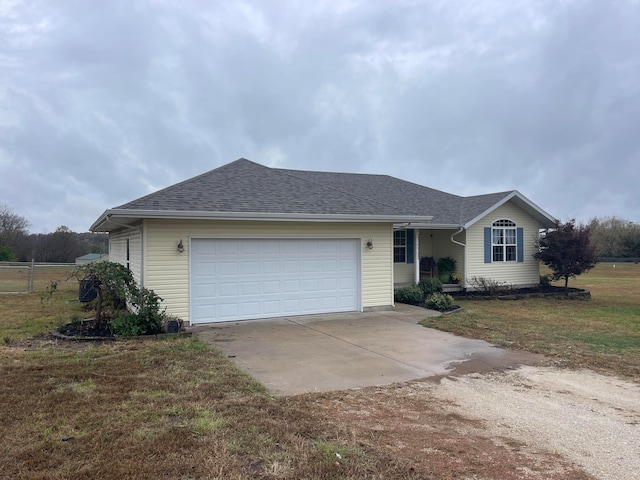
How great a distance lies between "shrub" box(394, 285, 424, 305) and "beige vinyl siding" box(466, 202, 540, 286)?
13.9 ft

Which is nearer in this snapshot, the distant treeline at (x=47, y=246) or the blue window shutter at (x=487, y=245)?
the blue window shutter at (x=487, y=245)

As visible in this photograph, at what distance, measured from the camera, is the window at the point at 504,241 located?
18750mm

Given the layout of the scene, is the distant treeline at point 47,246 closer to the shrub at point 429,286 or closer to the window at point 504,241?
the shrub at point 429,286

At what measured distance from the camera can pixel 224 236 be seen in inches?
420

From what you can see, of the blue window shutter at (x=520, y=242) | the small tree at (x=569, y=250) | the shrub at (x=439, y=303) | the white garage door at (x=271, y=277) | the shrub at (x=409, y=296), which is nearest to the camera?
the white garage door at (x=271, y=277)

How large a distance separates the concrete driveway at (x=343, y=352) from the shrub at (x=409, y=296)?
306 cm

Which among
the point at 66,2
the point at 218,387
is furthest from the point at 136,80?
the point at 218,387

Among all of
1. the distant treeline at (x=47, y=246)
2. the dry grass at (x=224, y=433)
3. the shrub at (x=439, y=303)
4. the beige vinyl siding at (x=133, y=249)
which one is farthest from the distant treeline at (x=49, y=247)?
the dry grass at (x=224, y=433)

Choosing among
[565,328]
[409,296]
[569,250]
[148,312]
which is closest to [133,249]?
[148,312]

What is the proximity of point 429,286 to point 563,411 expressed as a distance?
1124 centimetres

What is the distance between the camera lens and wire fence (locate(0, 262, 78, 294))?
18.8 meters

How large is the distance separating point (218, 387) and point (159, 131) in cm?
1978

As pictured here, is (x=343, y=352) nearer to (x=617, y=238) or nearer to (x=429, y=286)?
(x=429, y=286)

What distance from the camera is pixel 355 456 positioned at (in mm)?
3793
